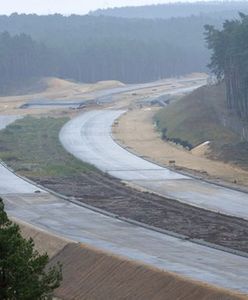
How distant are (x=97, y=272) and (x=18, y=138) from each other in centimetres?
5278

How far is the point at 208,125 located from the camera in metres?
82.2

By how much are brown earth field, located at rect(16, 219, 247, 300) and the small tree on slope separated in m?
8.45

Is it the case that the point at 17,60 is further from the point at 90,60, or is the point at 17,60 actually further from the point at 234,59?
the point at 234,59

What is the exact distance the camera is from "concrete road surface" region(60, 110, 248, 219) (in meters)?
51.0

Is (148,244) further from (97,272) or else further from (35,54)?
(35,54)

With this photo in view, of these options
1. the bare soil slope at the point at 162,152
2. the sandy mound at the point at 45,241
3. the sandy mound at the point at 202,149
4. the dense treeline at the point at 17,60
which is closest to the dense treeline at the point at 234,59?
the sandy mound at the point at 202,149

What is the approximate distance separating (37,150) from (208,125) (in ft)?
54.5

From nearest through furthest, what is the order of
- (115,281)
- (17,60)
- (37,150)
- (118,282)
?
1. (118,282)
2. (115,281)
3. (37,150)
4. (17,60)

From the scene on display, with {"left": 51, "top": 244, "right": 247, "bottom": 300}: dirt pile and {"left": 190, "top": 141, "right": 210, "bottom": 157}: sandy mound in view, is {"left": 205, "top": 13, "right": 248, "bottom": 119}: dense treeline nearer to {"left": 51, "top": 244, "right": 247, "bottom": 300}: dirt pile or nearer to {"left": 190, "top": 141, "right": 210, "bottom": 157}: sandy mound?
{"left": 190, "top": 141, "right": 210, "bottom": 157}: sandy mound

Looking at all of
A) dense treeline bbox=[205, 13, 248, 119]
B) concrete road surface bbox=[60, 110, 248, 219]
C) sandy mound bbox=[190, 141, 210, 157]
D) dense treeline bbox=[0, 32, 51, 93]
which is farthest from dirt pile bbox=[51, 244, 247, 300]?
dense treeline bbox=[0, 32, 51, 93]

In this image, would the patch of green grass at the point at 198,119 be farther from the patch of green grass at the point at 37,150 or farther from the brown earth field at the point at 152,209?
the brown earth field at the point at 152,209

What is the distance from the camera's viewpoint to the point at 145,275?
31453mm

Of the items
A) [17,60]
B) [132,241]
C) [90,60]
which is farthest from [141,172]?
[90,60]

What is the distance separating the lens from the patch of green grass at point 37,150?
211 ft
